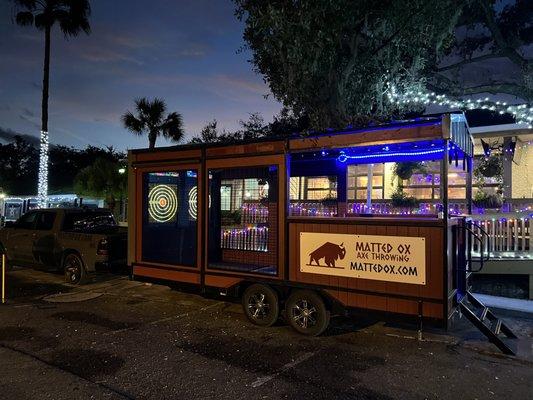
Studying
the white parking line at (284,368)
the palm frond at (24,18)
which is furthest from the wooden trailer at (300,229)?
the palm frond at (24,18)

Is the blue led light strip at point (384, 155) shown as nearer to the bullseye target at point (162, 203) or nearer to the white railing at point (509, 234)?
the white railing at point (509, 234)

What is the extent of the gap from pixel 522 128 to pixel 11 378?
13.3 meters

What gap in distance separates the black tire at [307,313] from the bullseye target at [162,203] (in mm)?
3012

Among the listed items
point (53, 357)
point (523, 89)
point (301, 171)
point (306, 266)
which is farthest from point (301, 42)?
point (523, 89)

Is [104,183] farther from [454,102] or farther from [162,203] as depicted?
[454,102]

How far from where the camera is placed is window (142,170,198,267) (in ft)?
26.3

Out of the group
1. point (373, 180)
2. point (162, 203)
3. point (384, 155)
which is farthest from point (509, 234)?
point (162, 203)

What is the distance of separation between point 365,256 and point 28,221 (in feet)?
30.0

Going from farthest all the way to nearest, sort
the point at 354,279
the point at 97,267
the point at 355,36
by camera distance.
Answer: the point at 97,267 < the point at 355,36 < the point at 354,279

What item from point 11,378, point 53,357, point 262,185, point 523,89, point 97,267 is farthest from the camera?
point 523,89

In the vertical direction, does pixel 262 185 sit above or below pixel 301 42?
below

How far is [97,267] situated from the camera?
9.73 metres

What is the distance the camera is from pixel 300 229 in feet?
21.6

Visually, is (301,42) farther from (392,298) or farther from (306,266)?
(392,298)
